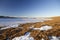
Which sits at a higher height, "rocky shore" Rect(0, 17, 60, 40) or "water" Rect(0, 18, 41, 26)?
"water" Rect(0, 18, 41, 26)

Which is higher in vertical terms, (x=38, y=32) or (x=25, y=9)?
(x=25, y=9)

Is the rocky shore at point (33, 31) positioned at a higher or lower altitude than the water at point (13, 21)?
lower

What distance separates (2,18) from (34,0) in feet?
2.48

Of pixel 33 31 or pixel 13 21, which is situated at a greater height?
pixel 13 21

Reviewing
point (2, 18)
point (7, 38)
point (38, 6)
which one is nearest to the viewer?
point (7, 38)

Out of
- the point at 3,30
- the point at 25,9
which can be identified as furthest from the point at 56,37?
the point at 3,30

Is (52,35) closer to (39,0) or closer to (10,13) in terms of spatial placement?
(39,0)

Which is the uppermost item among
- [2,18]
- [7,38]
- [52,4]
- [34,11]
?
[52,4]

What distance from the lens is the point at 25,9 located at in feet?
6.80

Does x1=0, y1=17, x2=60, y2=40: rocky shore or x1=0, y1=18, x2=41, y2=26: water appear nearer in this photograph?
x1=0, y1=17, x2=60, y2=40: rocky shore

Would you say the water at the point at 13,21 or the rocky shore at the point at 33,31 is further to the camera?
the water at the point at 13,21

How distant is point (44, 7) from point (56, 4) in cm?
27

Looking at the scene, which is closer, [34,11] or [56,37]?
[56,37]

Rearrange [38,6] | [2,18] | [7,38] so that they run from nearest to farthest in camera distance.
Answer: [7,38] → [2,18] → [38,6]
